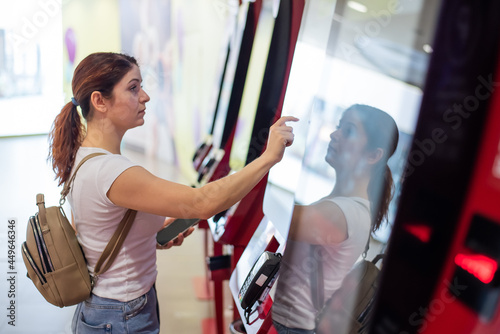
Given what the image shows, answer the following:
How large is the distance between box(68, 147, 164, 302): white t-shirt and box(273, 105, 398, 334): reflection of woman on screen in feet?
1.64

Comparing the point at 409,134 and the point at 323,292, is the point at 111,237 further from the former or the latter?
the point at 409,134

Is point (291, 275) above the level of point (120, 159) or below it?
below

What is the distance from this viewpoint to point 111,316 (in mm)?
1312

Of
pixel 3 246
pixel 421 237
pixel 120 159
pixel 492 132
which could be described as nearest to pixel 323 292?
pixel 421 237

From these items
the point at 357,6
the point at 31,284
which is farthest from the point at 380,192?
the point at 31,284

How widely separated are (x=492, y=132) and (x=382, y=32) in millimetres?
229

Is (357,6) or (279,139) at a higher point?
(357,6)

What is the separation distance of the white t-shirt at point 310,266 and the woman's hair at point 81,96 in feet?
2.13

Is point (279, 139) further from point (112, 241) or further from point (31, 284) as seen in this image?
point (31, 284)

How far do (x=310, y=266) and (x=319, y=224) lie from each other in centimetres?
8

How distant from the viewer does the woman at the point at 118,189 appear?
1.08 m

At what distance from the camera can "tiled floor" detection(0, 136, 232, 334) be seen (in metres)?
2.43

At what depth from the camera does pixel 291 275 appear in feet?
3.11

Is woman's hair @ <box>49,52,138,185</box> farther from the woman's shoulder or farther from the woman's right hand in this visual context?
the woman's shoulder
